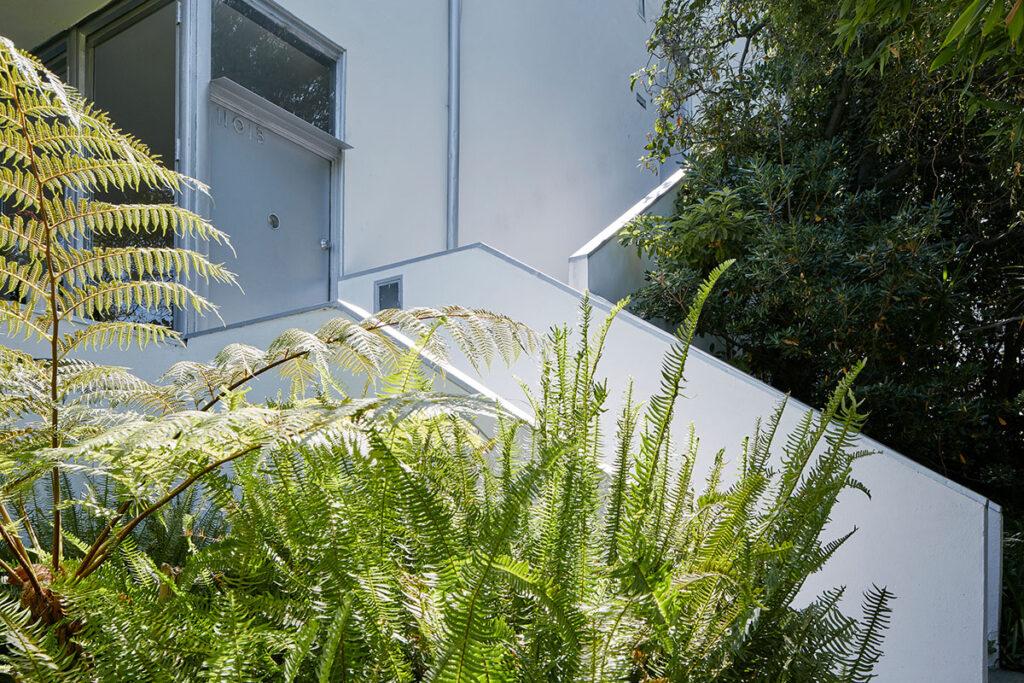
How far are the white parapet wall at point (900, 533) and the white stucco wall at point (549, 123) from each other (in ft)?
11.7

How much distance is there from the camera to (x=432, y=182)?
241 inches

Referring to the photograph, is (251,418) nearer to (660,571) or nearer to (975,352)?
(660,571)

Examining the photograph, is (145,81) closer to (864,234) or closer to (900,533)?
(864,234)

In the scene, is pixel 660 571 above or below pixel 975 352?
below

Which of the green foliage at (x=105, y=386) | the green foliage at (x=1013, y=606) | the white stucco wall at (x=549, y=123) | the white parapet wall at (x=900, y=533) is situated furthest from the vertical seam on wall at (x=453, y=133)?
the green foliage at (x=105, y=386)

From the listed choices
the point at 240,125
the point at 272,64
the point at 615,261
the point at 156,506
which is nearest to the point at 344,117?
the point at 272,64

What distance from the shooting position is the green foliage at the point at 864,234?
420cm

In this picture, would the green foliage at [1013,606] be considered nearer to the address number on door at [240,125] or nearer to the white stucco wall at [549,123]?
the white stucco wall at [549,123]

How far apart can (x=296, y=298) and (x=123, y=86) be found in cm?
155

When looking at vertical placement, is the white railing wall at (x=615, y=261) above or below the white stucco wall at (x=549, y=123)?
below

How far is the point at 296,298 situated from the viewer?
16.8 feet

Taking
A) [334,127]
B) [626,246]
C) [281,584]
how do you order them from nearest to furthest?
1. [281,584]
2. [626,246]
3. [334,127]

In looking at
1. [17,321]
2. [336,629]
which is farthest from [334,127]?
[336,629]

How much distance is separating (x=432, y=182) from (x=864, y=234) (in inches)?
123
